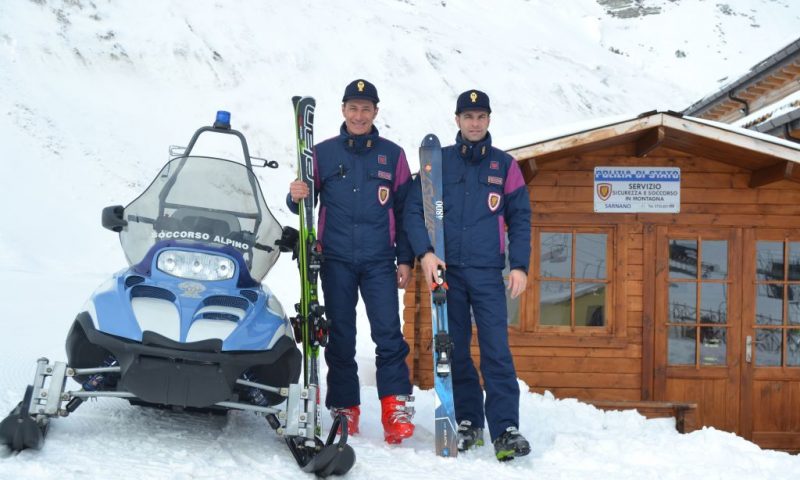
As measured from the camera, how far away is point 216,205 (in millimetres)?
4320

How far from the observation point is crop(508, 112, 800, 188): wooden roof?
668 centimetres

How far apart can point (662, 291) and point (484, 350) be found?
373cm

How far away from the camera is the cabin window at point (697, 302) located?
7586 millimetres

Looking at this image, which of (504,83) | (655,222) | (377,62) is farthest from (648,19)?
(655,222)

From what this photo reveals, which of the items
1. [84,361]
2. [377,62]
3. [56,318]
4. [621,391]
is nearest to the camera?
[84,361]

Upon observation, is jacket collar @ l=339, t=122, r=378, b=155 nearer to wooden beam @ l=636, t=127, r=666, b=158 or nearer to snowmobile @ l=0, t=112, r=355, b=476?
snowmobile @ l=0, t=112, r=355, b=476

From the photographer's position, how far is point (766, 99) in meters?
13.6

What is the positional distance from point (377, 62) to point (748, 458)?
120 feet

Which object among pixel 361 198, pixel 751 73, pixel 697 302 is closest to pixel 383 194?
pixel 361 198

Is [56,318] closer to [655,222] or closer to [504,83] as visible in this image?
[655,222]

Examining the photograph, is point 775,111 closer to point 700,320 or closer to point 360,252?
point 700,320

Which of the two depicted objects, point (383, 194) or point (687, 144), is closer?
point (383, 194)

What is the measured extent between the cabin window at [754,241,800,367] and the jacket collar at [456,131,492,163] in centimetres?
424

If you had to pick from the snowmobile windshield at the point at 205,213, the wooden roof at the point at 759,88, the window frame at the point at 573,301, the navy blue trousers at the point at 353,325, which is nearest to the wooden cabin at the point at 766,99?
the wooden roof at the point at 759,88
